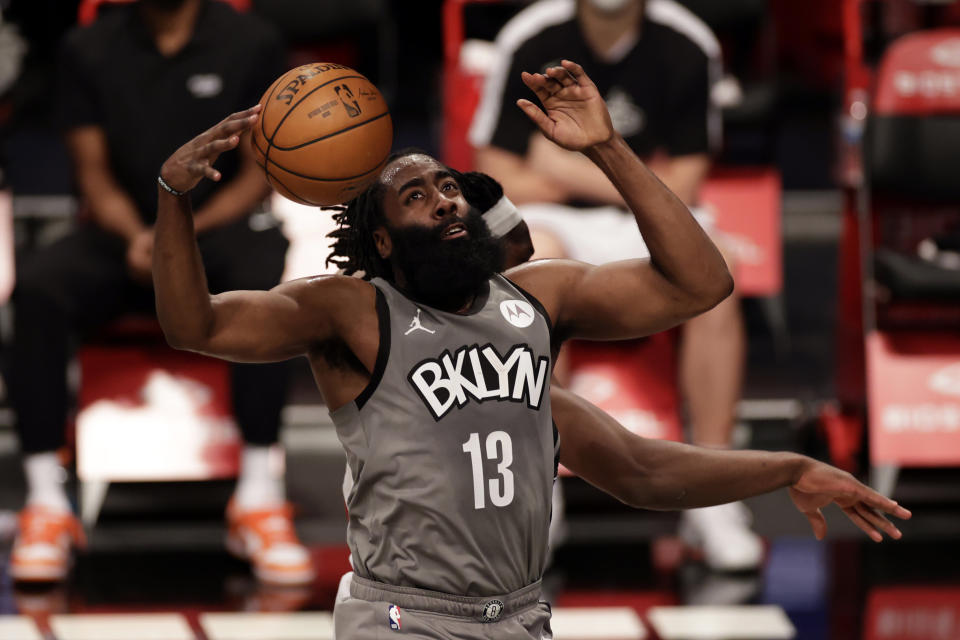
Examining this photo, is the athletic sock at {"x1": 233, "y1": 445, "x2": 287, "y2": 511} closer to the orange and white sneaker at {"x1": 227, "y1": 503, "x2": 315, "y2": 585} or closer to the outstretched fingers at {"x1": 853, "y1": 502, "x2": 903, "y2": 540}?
the orange and white sneaker at {"x1": 227, "y1": 503, "x2": 315, "y2": 585}

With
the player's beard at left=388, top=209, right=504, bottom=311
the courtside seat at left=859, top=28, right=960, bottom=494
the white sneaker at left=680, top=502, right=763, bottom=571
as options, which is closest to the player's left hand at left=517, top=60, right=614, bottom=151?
the player's beard at left=388, top=209, right=504, bottom=311

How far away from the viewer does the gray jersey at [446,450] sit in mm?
2635

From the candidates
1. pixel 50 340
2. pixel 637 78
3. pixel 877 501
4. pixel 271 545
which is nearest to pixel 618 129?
pixel 637 78

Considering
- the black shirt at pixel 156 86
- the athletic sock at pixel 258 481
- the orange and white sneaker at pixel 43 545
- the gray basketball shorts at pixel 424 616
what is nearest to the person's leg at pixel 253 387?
the athletic sock at pixel 258 481

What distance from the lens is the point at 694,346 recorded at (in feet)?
16.5

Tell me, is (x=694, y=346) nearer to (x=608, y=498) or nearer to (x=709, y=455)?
(x=608, y=498)

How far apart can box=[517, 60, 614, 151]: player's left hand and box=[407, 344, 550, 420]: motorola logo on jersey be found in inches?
14.7

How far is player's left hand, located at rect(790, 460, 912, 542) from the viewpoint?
277 cm

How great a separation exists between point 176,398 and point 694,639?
2.02m

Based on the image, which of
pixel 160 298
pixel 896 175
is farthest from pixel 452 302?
pixel 896 175

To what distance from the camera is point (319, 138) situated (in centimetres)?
273

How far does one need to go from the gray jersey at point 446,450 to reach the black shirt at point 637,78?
8.39 ft

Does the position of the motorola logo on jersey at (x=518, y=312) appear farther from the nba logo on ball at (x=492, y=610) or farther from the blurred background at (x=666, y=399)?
the blurred background at (x=666, y=399)

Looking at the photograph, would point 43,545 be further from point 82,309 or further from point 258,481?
point 82,309
